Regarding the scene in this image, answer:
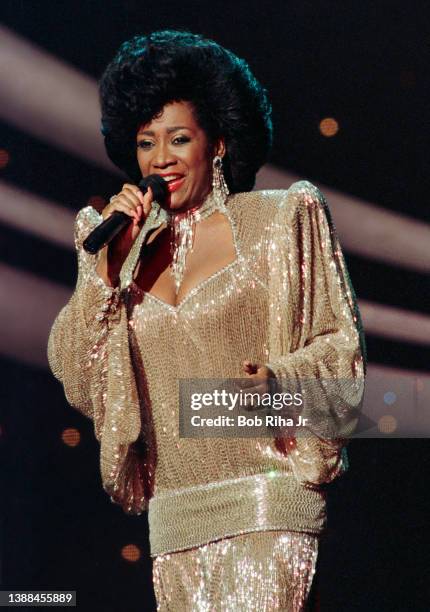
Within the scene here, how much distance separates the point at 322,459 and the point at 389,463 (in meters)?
0.94

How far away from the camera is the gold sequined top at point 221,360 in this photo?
6.24ft

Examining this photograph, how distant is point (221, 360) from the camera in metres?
1.96

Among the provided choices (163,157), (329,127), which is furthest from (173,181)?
(329,127)

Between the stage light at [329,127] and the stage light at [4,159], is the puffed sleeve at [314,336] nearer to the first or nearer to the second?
the stage light at [329,127]

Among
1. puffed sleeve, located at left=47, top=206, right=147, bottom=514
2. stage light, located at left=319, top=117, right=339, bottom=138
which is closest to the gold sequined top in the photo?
puffed sleeve, located at left=47, top=206, right=147, bottom=514

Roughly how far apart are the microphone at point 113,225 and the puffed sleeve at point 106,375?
0.49 feet

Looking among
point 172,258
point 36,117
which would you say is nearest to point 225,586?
point 172,258

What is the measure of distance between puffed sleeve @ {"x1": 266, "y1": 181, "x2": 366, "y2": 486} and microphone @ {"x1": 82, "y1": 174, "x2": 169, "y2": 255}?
0.21 m

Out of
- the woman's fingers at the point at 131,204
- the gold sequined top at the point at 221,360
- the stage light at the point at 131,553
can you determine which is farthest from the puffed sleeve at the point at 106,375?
the stage light at the point at 131,553

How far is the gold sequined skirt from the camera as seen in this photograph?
1842mm

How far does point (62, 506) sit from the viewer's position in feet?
9.69

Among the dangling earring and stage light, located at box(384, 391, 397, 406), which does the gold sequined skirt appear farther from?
stage light, located at box(384, 391, 397, 406)

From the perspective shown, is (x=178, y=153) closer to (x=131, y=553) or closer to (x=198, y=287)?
(x=198, y=287)

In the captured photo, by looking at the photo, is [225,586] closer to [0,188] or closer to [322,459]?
[322,459]
